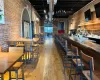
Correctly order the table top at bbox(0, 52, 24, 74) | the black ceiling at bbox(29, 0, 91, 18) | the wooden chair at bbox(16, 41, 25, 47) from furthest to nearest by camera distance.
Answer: the black ceiling at bbox(29, 0, 91, 18) < the wooden chair at bbox(16, 41, 25, 47) < the table top at bbox(0, 52, 24, 74)

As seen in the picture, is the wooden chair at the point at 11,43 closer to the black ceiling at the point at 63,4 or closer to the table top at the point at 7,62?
the table top at the point at 7,62

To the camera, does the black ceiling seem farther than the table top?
Yes


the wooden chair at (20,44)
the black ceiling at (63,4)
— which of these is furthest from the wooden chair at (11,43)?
the black ceiling at (63,4)

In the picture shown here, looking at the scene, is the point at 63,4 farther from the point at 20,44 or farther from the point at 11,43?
the point at 11,43

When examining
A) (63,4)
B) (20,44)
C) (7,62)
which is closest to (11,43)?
(20,44)

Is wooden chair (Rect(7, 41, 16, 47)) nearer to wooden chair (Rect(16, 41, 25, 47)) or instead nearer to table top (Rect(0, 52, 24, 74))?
wooden chair (Rect(16, 41, 25, 47))

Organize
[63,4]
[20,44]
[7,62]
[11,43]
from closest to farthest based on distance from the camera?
[7,62] → [11,43] → [20,44] → [63,4]

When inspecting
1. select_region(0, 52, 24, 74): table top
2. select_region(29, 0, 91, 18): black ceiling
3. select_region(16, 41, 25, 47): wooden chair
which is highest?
select_region(29, 0, 91, 18): black ceiling

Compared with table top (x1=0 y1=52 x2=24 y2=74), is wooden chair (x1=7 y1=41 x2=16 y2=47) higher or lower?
higher

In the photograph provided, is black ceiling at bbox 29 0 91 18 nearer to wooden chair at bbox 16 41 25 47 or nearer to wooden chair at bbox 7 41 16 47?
wooden chair at bbox 16 41 25 47

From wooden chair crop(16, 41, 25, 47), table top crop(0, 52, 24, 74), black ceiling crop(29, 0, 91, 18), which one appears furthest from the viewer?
black ceiling crop(29, 0, 91, 18)

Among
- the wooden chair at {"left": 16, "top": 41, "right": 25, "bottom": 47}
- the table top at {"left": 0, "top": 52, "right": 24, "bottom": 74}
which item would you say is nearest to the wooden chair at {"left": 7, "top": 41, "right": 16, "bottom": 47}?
the wooden chair at {"left": 16, "top": 41, "right": 25, "bottom": 47}

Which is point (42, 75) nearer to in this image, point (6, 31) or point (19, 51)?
point (19, 51)

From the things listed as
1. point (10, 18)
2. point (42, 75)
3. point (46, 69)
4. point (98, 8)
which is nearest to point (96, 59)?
point (42, 75)
